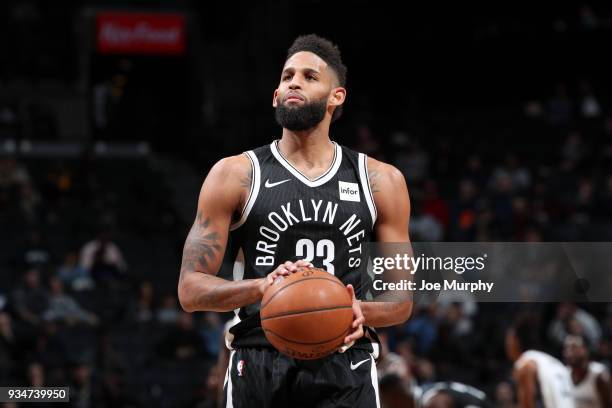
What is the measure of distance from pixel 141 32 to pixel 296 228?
1728cm

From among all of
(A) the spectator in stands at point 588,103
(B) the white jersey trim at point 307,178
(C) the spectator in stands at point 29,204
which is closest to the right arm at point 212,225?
(B) the white jersey trim at point 307,178

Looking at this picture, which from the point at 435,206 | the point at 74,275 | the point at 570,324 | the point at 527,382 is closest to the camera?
the point at 527,382

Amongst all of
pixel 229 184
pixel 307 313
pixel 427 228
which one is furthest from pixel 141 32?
pixel 307 313

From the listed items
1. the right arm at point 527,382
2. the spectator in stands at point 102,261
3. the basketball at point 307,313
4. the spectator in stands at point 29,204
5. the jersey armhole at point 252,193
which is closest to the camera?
the basketball at point 307,313

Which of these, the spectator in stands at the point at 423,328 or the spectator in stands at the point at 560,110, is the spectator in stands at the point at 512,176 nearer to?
the spectator in stands at the point at 560,110

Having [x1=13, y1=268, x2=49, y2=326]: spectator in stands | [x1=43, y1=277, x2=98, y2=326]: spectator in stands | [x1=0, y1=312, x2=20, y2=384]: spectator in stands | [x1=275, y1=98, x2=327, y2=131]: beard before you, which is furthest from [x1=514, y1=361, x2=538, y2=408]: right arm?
[x1=43, y1=277, x2=98, y2=326]: spectator in stands

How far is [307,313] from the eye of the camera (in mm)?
3834

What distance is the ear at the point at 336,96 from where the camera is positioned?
4566 millimetres

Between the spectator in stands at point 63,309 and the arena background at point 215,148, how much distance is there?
0.03 metres

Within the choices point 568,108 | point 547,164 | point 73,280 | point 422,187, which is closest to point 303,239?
point 73,280

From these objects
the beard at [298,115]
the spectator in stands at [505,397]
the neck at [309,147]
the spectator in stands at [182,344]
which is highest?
the beard at [298,115]

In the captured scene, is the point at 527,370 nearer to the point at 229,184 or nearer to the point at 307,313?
the point at 229,184

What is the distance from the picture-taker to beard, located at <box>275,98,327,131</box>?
175 inches

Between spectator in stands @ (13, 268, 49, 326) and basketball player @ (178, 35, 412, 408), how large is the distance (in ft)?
29.3
